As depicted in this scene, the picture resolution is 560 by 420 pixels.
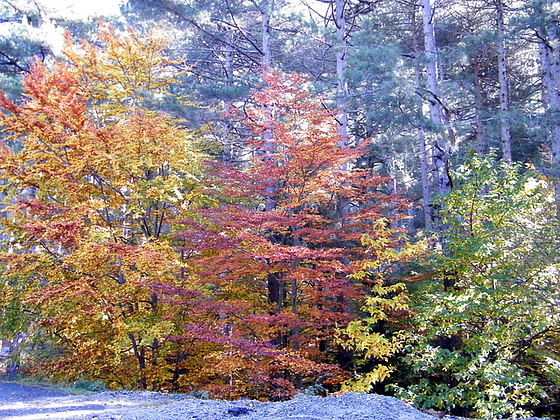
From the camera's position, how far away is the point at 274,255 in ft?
25.5

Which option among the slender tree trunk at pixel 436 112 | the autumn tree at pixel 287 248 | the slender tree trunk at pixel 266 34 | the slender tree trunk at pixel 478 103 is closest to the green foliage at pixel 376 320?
the autumn tree at pixel 287 248

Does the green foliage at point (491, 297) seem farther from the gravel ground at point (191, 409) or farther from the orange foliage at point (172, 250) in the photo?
the gravel ground at point (191, 409)

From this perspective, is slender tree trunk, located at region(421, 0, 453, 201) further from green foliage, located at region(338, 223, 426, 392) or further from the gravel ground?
the gravel ground

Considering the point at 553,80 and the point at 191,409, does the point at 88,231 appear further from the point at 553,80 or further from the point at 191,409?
the point at 553,80

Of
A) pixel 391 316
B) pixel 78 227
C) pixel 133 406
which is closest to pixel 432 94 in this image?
pixel 391 316

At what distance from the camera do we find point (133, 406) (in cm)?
516

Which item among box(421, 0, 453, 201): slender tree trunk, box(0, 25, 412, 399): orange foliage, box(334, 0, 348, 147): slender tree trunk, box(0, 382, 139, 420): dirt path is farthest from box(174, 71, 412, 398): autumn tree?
box(0, 382, 139, 420): dirt path

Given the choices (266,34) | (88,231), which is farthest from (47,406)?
(266,34)

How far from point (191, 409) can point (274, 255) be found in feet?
11.3

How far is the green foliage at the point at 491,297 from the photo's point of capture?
22.6ft

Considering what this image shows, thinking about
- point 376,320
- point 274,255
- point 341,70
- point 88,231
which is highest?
point 341,70

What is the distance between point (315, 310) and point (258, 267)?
57.9 inches

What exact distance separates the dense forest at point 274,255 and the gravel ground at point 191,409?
2033 millimetres

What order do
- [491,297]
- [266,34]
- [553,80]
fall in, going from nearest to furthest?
[491,297]
[266,34]
[553,80]
